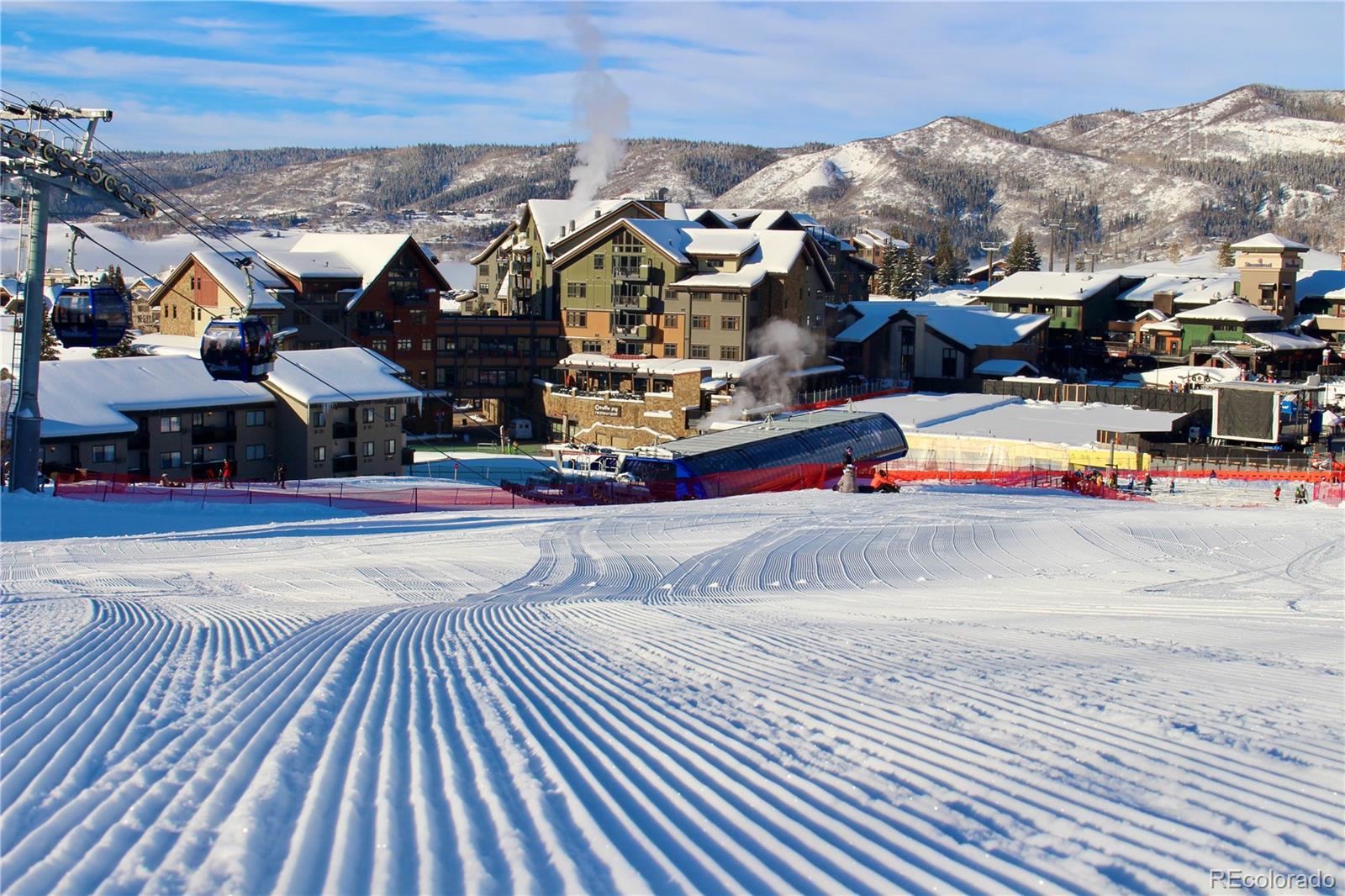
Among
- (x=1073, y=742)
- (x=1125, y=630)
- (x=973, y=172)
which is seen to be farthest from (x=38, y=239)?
(x=973, y=172)

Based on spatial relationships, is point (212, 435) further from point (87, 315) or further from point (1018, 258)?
point (1018, 258)

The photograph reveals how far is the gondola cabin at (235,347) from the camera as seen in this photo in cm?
2036

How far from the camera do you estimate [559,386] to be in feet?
161

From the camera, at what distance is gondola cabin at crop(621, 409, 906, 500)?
2748cm

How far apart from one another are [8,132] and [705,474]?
1561cm

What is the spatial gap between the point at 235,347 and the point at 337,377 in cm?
1531

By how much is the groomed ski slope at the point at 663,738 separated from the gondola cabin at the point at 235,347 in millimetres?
8548

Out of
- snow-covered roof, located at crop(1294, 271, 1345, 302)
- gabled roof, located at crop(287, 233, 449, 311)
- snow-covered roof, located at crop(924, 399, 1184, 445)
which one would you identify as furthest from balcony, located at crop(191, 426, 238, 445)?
snow-covered roof, located at crop(1294, 271, 1345, 302)

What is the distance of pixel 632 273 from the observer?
163 ft

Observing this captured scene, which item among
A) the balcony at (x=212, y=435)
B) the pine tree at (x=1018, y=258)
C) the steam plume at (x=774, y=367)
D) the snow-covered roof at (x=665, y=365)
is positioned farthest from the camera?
the pine tree at (x=1018, y=258)

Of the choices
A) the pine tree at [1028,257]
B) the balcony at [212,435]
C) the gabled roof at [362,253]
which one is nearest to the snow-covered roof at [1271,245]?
the pine tree at [1028,257]

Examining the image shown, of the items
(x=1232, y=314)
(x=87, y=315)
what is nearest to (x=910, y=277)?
(x=1232, y=314)

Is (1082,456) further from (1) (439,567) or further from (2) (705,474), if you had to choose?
(1) (439,567)

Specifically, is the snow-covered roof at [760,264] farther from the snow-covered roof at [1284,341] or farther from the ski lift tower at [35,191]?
the ski lift tower at [35,191]
